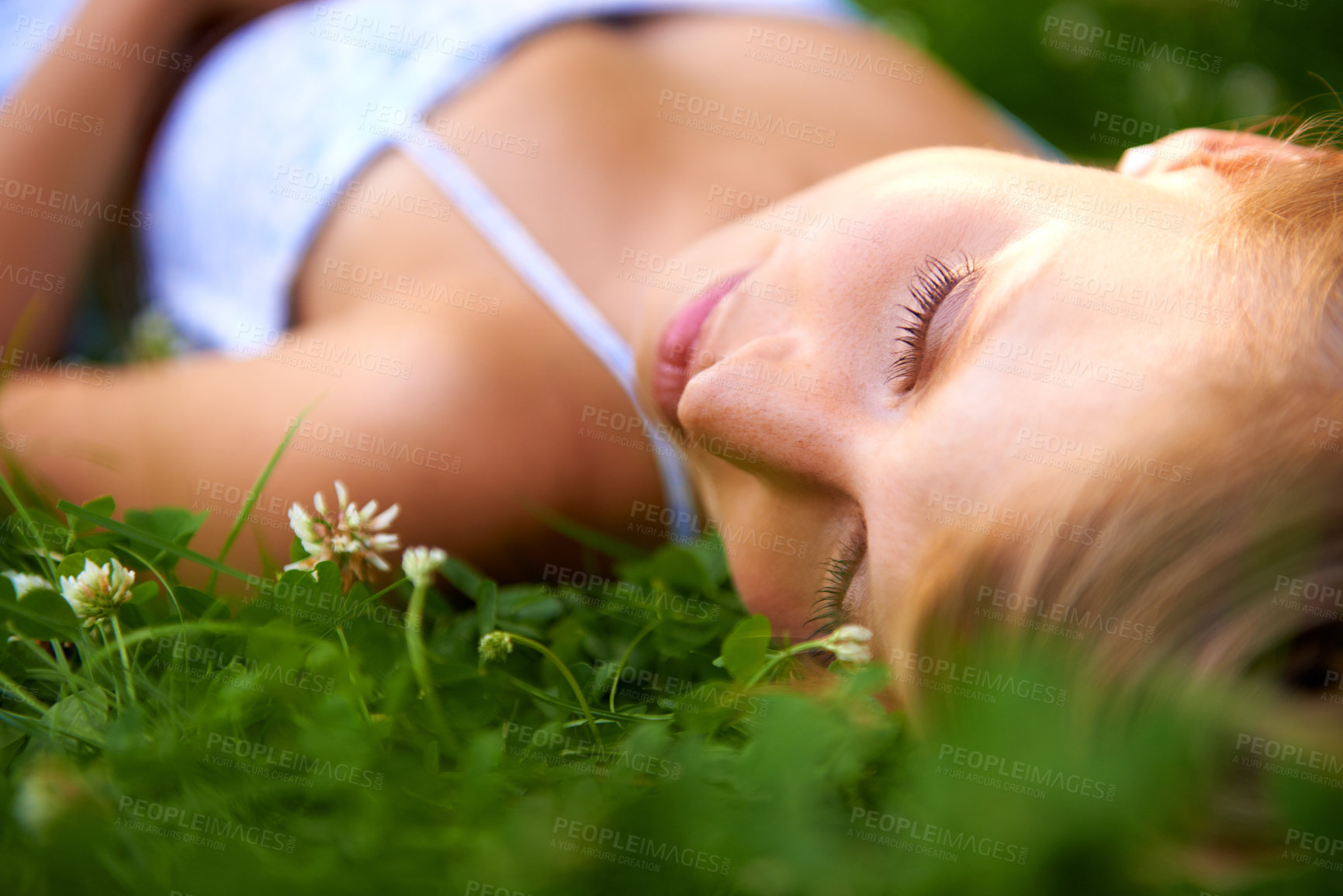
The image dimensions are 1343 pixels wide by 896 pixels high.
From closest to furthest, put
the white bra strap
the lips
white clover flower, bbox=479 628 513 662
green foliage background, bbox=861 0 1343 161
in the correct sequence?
white clover flower, bbox=479 628 513 662, the lips, the white bra strap, green foliage background, bbox=861 0 1343 161

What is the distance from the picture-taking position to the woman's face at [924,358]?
935 mm

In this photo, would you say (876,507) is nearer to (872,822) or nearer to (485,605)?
(872,822)

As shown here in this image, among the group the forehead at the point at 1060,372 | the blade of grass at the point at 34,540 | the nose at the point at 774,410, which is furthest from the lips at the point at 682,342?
the blade of grass at the point at 34,540

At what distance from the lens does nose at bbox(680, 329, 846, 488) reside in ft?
3.63

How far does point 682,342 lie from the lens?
1354 millimetres

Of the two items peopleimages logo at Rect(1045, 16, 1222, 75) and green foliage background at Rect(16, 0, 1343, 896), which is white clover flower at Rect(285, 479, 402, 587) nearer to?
green foliage background at Rect(16, 0, 1343, 896)

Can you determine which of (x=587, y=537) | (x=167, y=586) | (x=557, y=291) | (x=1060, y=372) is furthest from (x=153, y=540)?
(x=1060, y=372)

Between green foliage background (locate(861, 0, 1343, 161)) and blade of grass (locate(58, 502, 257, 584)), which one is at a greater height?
green foliage background (locate(861, 0, 1343, 161))

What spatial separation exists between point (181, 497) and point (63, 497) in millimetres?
189

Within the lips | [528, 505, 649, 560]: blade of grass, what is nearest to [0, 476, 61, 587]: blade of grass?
[528, 505, 649, 560]: blade of grass

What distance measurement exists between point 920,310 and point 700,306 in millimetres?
356

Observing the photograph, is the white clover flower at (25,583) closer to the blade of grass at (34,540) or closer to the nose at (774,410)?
the blade of grass at (34,540)

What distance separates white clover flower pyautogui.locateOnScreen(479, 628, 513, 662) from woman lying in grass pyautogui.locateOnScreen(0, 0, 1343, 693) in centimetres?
35

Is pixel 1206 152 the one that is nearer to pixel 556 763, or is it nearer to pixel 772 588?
pixel 772 588
